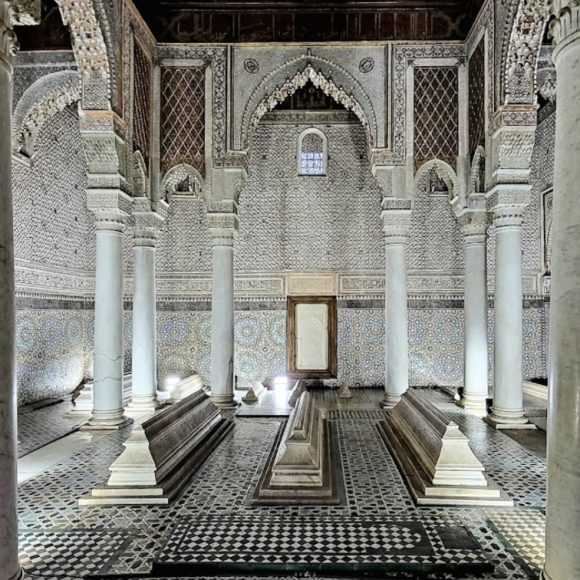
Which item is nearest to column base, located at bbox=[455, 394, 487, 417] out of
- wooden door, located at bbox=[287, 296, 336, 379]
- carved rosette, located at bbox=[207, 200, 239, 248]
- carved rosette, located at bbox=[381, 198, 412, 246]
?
carved rosette, located at bbox=[381, 198, 412, 246]

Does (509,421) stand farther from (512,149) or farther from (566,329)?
(566,329)

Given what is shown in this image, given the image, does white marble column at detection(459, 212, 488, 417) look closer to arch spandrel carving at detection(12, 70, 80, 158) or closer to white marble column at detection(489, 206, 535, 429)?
white marble column at detection(489, 206, 535, 429)

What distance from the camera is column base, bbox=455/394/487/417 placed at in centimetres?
749

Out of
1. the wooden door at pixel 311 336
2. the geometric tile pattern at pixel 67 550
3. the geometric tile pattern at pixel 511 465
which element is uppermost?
the wooden door at pixel 311 336

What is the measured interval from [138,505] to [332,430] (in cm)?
299

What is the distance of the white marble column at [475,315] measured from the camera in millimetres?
7718

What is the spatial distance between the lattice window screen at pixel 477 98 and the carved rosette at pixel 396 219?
1.24 meters

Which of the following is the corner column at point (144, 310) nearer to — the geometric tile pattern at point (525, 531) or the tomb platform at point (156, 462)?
the tomb platform at point (156, 462)

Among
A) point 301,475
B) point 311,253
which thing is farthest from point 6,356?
point 311,253

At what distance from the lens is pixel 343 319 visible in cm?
1042

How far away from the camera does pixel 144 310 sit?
26.2 ft

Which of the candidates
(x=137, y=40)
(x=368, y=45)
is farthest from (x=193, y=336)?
(x=368, y=45)

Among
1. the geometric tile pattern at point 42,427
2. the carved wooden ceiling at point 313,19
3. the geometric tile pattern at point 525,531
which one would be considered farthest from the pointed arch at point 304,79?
the geometric tile pattern at point 525,531

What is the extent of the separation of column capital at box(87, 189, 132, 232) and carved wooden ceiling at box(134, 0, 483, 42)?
2910 millimetres
